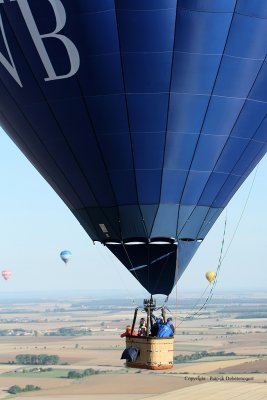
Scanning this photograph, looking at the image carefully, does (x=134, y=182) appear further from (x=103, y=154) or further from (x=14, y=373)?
(x=14, y=373)

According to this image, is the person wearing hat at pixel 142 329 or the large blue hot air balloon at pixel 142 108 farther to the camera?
the person wearing hat at pixel 142 329

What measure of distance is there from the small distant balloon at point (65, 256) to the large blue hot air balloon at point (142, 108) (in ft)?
96.8

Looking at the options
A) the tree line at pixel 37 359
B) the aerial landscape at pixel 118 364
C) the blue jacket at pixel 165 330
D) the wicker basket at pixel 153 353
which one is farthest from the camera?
the tree line at pixel 37 359

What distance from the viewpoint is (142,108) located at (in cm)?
1798

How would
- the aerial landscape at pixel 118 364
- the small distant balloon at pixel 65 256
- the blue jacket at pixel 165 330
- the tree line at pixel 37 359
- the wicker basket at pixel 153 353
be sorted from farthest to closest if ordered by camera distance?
the tree line at pixel 37 359 < the aerial landscape at pixel 118 364 < the small distant balloon at pixel 65 256 < the blue jacket at pixel 165 330 < the wicker basket at pixel 153 353

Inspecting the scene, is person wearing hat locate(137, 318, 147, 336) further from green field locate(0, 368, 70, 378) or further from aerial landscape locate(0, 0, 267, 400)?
green field locate(0, 368, 70, 378)

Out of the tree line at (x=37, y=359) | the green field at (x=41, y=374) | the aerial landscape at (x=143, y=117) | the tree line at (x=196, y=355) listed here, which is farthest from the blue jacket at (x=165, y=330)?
the tree line at (x=37, y=359)

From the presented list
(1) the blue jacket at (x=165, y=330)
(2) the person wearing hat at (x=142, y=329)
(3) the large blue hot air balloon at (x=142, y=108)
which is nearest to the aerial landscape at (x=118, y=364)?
(2) the person wearing hat at (x=142, y=329)

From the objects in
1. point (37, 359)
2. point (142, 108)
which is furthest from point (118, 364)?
point (142, 108)

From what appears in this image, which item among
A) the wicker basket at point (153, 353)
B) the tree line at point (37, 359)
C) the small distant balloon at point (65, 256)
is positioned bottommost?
the wicker basket at point (153, 353)

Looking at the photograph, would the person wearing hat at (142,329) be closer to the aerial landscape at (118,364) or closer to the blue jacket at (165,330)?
the blue jacket at (165,330)

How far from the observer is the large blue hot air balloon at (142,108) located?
17.5 m

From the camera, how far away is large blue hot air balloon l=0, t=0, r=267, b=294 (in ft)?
57.3

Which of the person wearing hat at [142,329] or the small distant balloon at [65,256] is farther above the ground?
the small distant balloon at [65,256]
